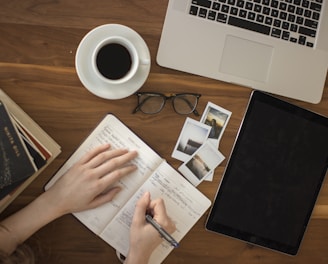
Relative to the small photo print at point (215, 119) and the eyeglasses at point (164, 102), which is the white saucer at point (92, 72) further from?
the small photo print at point (215, 119)

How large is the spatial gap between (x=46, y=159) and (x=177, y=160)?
28cm

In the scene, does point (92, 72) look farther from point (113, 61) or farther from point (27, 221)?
point (27, 221)

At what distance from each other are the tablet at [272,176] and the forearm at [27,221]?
0.35m

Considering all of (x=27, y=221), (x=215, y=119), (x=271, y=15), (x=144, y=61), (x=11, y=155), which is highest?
(x=271, y=15)

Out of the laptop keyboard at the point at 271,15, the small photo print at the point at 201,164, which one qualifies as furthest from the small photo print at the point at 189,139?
the laptop keyboard at the point at 271,15

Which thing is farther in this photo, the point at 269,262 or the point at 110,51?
the point at 269,262

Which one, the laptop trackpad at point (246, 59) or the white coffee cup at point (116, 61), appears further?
the laptop trackpad at point (246, 59)

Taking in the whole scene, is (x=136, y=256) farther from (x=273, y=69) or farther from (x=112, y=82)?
(x=273, y=69)

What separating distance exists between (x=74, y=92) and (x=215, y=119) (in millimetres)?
318

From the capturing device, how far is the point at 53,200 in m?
0.83

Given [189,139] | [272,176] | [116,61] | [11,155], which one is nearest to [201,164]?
[189,139]

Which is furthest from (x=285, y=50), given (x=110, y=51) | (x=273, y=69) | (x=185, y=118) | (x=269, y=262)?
(x=269, y=262)

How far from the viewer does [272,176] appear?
3.03 feet

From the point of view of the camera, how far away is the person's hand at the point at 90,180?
32.9 inches
